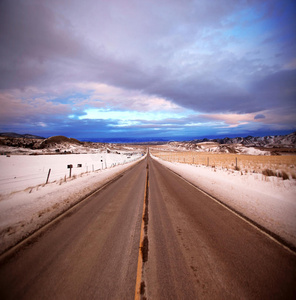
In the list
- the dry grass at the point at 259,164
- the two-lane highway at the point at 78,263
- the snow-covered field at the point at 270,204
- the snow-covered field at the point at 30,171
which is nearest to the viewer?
the two-lane highway at the point at 78,263

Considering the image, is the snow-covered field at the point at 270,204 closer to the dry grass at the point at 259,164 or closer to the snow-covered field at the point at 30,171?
the dry grass at the point at 259,164

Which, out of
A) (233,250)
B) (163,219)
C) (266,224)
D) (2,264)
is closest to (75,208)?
(2,264)

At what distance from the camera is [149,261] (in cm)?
350

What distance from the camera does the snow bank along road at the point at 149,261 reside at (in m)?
2.76

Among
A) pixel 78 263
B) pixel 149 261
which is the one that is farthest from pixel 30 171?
pixel 149 261

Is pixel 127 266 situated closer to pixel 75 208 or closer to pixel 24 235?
pixel 24 235

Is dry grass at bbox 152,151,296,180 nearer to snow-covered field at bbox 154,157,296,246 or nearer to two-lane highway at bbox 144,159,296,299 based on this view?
snow-covered field at bbox 154,157,296,246

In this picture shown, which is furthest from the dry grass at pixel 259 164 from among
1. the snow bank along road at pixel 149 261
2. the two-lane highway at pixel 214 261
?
the snow bank along road at pixel 149 261

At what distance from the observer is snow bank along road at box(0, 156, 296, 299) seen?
2764 millimetres

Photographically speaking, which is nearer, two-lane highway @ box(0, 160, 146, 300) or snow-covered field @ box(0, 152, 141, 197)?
two-lane highway @ box(0, 160, 146, 300)

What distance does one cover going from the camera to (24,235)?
15.2 feet

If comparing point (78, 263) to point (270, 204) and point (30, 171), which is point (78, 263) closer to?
point (270, 204)

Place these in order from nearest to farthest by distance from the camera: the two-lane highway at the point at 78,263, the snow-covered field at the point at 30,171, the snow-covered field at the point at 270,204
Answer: the two-lane highway at the point at 78,263
the snow-covered field at the point at 270,204
the snow-covered field at the point at 30,171

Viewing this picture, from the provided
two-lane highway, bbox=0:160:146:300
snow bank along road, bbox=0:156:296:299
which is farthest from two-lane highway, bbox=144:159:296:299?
two-lane highway, bbox=0:160:146:300
